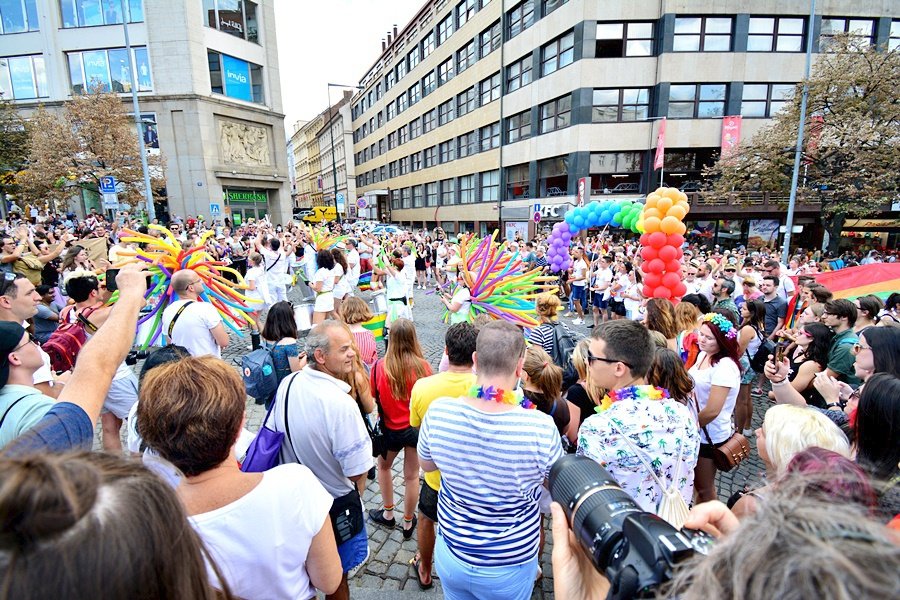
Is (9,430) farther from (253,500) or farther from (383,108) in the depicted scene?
(383,108)

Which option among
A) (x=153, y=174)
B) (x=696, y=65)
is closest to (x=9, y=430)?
(x=153, y=174)

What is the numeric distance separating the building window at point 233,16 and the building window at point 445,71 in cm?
1380

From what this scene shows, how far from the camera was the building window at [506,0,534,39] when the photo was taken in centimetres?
2434

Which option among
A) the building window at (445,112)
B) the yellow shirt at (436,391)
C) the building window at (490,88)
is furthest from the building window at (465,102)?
the yellow shirt at (436,391)

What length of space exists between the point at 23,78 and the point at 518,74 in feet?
96.0

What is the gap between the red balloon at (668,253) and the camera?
6645 mm

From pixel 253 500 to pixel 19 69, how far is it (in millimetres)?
36191

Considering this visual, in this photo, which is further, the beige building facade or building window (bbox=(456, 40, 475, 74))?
building window (bbox=(456, 40, 475, 74))

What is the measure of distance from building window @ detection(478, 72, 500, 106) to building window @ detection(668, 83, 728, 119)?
36.5 feet

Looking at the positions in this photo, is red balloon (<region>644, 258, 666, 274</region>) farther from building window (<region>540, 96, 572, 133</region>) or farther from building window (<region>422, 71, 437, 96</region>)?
building window (<region>422, 71, 437, 96</region>)

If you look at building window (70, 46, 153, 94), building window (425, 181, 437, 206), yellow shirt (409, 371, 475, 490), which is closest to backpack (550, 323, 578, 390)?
yellow shirt (409, 371, 475, 490)

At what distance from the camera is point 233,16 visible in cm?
2580

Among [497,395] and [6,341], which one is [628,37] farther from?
[6,341]

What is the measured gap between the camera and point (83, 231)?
15.1 m
